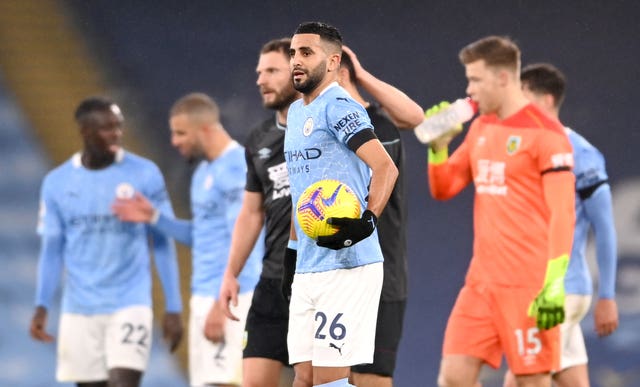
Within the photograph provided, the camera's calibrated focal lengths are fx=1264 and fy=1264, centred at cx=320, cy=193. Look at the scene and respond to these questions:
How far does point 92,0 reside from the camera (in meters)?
10.9

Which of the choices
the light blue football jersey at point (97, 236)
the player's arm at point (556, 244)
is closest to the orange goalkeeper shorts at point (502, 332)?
the player's arm at point (556, 244)

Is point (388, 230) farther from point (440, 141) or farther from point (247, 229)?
point (247, 229)

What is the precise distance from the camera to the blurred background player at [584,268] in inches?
276

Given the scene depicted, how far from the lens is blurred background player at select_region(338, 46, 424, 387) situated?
19.0 feet

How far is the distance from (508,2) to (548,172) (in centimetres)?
481

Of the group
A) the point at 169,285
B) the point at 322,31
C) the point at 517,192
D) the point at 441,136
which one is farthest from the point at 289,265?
the point at 169,285

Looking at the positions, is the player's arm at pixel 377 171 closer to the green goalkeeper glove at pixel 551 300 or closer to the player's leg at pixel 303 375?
the player's leg at pixel 303 375

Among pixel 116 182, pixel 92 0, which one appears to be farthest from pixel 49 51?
pixel 116 182

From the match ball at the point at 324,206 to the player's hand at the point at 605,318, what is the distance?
8.65 ft

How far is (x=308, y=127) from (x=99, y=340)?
324 centimetres

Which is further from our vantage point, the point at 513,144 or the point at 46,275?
the point at 46,275

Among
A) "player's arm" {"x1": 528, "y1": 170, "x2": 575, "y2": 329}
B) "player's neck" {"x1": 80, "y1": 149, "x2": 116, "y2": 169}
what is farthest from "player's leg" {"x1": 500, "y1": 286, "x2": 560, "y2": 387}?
"player's neck" {"x1": 80, "y1": 149, "x2": 116, "y2": 169}

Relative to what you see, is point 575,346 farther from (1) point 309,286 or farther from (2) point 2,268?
(2) point 2,268

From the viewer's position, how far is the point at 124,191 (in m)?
7.89
